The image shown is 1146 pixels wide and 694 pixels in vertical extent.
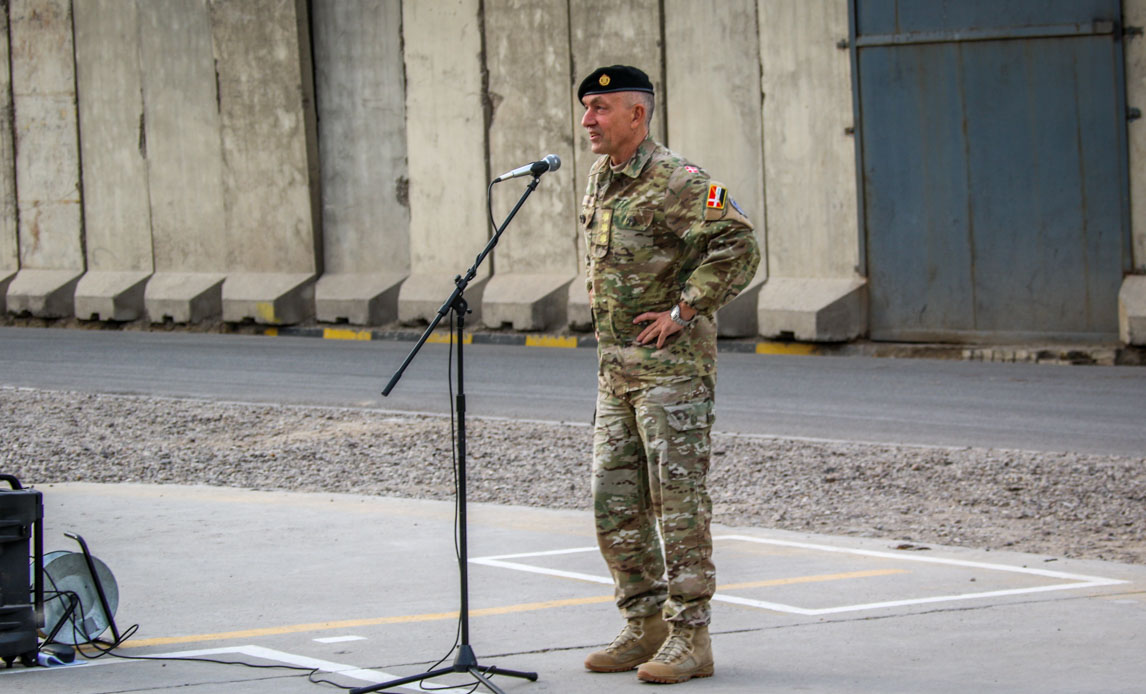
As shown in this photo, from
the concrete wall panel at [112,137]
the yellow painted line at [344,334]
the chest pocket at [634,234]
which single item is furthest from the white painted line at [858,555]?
the concrete wall panel at [112,137]

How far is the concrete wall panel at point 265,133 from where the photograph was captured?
21391 mm

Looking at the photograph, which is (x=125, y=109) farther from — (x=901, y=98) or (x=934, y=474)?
(x=934, y=474)

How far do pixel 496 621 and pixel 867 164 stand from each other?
11.8 meters

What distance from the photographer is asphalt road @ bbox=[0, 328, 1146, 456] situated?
474 inches

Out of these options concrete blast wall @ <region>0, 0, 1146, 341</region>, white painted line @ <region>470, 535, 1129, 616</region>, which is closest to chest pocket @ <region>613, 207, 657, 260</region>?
white painted line @ <region>470, 535, 1129, 616</region>

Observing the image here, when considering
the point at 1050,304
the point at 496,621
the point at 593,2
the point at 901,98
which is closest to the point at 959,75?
the point at 901,98

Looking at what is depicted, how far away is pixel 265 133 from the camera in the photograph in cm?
2170

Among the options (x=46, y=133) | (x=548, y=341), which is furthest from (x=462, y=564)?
(x=46, y=133)

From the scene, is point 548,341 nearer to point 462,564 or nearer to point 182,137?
point 182,137

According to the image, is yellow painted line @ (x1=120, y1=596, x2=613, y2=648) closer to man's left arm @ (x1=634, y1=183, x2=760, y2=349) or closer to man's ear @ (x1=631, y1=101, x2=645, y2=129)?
man's left arm @ (x1=634, y1=183, x2=760, y2=349)

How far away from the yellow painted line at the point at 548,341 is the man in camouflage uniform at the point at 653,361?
520 inches

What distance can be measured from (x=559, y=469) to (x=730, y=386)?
4328 mm

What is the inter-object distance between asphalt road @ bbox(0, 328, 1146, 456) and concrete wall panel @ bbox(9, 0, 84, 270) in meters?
4.67

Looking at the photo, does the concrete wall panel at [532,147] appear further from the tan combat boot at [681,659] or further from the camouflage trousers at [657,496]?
the tan combat boot at [681,659]
